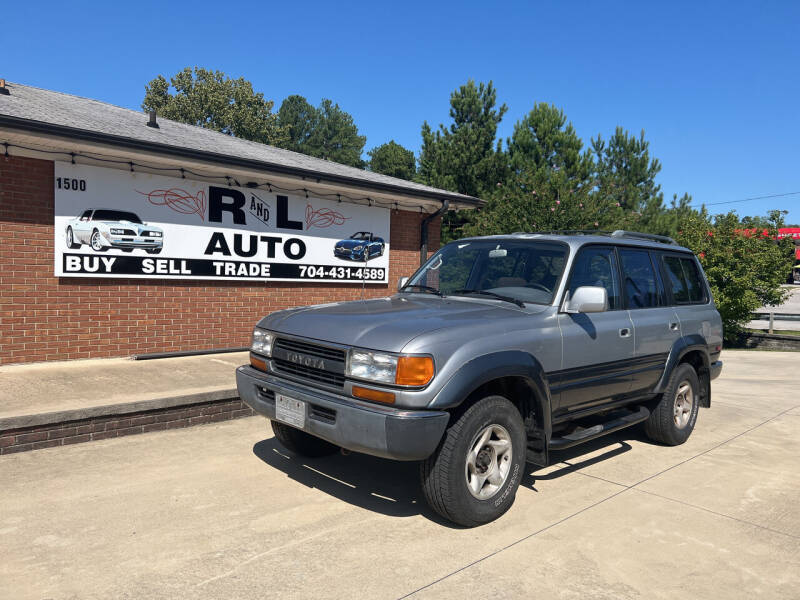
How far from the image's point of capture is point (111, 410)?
5.56 meters

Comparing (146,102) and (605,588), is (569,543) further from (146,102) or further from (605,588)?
(146,102)

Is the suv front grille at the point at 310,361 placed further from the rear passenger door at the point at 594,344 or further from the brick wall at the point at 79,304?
the brick wall at the point at 79,304

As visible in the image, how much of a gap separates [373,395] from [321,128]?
247 ft

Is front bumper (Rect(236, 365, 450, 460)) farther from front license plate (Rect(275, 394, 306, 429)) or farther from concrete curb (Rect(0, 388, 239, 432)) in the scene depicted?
concrete curb (Rect(0, 388, 239, 432))

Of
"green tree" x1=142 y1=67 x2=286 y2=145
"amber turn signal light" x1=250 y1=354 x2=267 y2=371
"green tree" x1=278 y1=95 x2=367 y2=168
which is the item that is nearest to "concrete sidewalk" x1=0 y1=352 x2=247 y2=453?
"amber turn signal light" x1=250 y1=354 x2=267 y2=371

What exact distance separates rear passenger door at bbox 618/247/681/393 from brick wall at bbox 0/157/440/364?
6276mm

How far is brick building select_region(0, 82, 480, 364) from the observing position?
747cm

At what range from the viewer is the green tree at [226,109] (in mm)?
48625

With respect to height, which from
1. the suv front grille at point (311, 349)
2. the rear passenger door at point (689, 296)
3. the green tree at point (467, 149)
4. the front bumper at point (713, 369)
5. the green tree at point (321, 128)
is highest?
the green tree at point (321, 128)

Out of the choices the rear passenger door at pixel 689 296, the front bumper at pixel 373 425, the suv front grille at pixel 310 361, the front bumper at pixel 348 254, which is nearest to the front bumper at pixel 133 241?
the front bumper at pixel 348 254

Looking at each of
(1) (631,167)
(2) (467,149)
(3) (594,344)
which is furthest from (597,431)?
(1) (631,167)

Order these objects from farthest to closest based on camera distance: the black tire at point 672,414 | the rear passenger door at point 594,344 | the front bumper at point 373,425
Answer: the black tire at point 672,414 → the rear passenger door at point 594,344 → the front bumper at point 373,425

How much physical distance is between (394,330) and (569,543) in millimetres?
1656

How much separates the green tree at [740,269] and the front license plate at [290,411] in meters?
14.7
